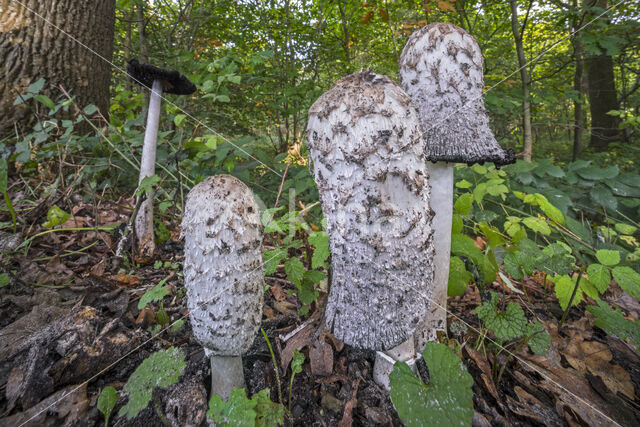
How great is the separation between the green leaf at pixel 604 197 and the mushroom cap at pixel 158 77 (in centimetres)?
358

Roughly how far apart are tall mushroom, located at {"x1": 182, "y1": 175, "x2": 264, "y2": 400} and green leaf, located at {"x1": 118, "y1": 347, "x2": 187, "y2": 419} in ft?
0.50

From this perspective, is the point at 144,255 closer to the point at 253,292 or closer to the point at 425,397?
the point at 253,292

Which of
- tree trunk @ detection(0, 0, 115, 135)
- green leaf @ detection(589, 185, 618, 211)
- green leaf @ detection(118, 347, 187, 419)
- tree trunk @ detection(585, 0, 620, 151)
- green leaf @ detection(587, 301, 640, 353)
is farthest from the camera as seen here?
tree trunk @ detection(585, 0, 620, 151)

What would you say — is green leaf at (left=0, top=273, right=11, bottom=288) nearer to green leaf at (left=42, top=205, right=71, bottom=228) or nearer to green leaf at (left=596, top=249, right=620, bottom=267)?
green leaf at (left=42, top=205, right=71, bottom=228)

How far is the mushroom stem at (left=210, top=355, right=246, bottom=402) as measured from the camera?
1327 mm

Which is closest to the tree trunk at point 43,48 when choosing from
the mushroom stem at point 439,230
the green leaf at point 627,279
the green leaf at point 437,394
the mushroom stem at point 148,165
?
the mushroom stem at point 148,165

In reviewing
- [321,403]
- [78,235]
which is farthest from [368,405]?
[78,235]

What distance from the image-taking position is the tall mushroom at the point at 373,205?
3.34 feet

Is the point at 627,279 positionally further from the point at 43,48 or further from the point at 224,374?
the point at 43,48

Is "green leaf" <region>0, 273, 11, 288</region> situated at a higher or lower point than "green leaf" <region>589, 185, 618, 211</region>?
lower

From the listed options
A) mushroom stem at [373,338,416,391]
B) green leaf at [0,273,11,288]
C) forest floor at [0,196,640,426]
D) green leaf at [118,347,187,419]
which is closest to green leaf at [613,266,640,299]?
forest floor at [0,196,640,426]

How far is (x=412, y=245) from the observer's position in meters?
1.09

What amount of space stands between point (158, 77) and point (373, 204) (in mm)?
2191

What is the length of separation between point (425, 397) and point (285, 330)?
902 millimetres
